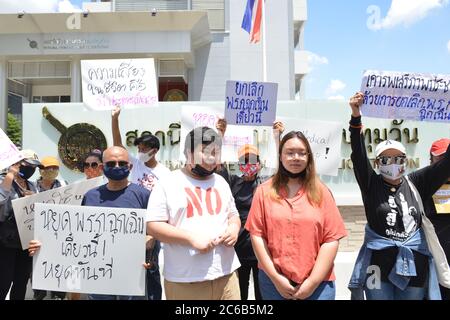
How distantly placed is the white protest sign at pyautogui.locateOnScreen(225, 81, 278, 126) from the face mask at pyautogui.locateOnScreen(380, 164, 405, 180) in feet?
7.44

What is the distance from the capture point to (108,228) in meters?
3.21

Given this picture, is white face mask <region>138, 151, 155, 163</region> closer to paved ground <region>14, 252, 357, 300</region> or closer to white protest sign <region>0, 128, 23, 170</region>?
white protest sign <region>0, 128, 23, 170</region>

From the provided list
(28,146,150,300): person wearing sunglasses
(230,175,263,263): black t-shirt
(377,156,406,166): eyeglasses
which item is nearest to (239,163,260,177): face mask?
(230,175,263,263): black t-shirt

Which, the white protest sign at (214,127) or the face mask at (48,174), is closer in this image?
the face mask at (48,174)

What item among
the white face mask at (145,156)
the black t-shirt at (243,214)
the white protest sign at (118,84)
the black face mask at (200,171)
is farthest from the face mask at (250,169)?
the white protest sign at (118,84)

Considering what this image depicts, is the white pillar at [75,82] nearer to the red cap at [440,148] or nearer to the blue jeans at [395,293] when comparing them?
the red cap at [440,148]

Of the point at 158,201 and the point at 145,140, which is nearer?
the point at 158,201

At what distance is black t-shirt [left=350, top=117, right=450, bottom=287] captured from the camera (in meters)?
3.04

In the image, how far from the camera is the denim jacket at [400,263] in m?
2.97

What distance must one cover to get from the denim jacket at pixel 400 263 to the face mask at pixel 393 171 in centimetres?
40

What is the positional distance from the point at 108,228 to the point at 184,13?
13.0 metres
